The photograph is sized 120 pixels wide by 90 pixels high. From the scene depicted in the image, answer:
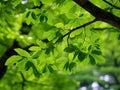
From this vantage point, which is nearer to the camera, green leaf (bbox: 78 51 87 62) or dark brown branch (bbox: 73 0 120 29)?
dark brown branch (bbox: 73 0 120 29)

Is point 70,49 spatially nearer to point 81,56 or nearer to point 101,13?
point 81,56

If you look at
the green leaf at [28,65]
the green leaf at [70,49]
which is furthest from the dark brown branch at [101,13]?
the green leaf at [28,65]

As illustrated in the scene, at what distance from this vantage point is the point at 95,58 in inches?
134

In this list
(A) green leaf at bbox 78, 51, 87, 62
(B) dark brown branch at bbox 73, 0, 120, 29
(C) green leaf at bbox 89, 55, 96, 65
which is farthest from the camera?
(C) green leaf at bbox 89, 55, 96, 65

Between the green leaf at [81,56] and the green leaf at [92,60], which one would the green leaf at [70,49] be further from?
the green leaf at [92,60]

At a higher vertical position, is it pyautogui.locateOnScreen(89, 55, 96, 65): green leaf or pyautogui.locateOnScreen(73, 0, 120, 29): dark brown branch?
pyautogui.locateOnScreen(73, 0, 120, 29): dark brown branch

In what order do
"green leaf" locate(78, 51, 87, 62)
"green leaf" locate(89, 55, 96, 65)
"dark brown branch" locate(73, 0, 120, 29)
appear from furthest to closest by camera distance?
"green leaf" locate(89, 55, 96, 65) → "green leaf" locate(78, 51, 87, 62) → "dark brown branch" locate(73, 0, 120, 29)

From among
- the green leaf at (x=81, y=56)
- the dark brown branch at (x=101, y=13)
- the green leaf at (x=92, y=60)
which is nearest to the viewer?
the dark brown branch at (x=101, y=13)

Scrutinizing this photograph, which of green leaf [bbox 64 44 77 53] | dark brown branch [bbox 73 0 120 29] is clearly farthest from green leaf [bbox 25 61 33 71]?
dark brown branch [bbox 73 0 120 29]

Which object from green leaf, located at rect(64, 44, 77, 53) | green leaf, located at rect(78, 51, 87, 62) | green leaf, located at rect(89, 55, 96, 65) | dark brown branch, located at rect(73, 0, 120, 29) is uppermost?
dark brown branch, located at rect(73, 0, 120, 29)

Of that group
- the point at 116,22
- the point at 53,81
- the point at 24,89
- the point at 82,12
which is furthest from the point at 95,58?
the point at 53,81

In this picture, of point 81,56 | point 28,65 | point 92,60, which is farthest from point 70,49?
point 28,65

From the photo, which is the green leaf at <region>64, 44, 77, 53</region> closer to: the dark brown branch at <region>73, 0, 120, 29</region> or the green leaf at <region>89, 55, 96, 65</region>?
the green leaf at <region>89, 55, 96, 65</region>

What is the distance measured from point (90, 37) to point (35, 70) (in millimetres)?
717
